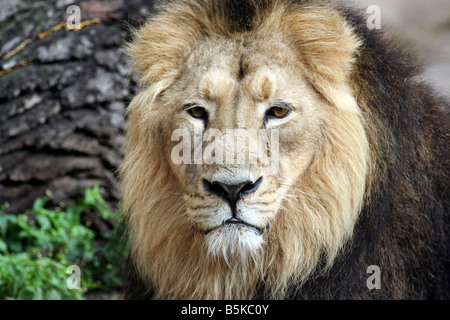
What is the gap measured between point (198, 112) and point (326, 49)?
0.82 metres

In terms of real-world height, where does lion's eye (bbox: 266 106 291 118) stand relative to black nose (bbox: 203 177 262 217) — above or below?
above

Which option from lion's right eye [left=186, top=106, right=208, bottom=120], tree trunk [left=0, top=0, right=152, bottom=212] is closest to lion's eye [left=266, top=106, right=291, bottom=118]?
lion's right eye [left=186, top=106, right=208, bottom=120]

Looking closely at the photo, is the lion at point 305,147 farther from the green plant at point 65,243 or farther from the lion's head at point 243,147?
the green plant at point 65,243

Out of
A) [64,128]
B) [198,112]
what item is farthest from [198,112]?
[64,128]

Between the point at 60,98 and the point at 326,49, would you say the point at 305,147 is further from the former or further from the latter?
the point at 60,98

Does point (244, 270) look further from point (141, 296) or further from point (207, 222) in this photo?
point (141, 296)

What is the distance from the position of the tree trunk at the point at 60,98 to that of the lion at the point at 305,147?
7.92 feet

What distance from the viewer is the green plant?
4930mm

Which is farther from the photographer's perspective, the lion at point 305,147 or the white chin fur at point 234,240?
the lion at point 305,147

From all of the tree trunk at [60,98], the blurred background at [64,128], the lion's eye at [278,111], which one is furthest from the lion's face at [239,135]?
the tree trunk at [60,98]

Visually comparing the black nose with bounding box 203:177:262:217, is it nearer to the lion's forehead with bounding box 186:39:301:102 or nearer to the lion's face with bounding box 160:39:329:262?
the lion's face with bounding box 160:39:329:262

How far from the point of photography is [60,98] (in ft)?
19.0

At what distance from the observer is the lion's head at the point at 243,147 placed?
3143 mm

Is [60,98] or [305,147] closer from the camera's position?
[305,147]
